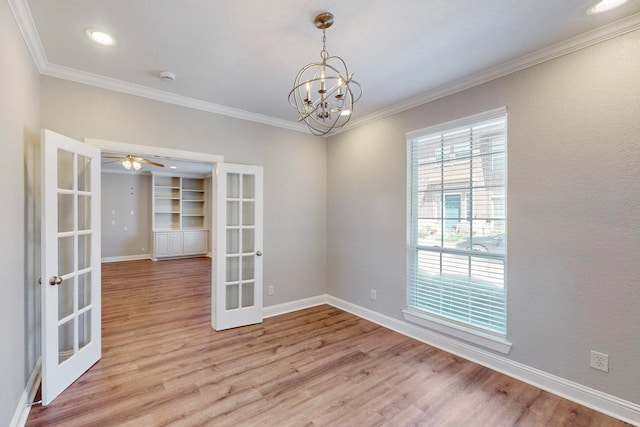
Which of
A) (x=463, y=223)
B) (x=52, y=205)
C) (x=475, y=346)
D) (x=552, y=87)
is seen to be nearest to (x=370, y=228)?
(x=463, y=223)

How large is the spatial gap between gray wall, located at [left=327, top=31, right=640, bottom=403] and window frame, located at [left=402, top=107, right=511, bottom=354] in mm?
84

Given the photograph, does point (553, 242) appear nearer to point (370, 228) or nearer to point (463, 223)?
point (463, 223)

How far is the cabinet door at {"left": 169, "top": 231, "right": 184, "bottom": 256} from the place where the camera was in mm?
8297

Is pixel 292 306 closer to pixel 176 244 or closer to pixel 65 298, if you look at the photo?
pixel 65 298

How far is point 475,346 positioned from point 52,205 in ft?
12.8

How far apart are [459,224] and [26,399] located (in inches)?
154

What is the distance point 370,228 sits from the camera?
151 inches

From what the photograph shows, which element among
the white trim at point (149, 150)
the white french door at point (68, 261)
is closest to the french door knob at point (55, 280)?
the white french door at point (68, 261)

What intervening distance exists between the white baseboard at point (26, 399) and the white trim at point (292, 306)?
2217 mm

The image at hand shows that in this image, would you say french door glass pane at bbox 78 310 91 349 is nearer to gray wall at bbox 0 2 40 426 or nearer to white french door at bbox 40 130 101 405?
white french door at bbox 40 130 101 405

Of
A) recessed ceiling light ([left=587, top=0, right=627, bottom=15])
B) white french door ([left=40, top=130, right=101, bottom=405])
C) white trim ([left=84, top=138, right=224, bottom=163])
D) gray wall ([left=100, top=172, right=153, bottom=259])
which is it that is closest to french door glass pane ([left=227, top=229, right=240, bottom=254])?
white trim ([left=84, top=138, right=224, bottom=163])

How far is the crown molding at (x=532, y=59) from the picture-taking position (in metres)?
1.98

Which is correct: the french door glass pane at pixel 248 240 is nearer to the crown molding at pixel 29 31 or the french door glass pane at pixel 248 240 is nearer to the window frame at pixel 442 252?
the window frame at pixel 442 252

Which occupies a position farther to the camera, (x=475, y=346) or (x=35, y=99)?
(x=475, y=346)
